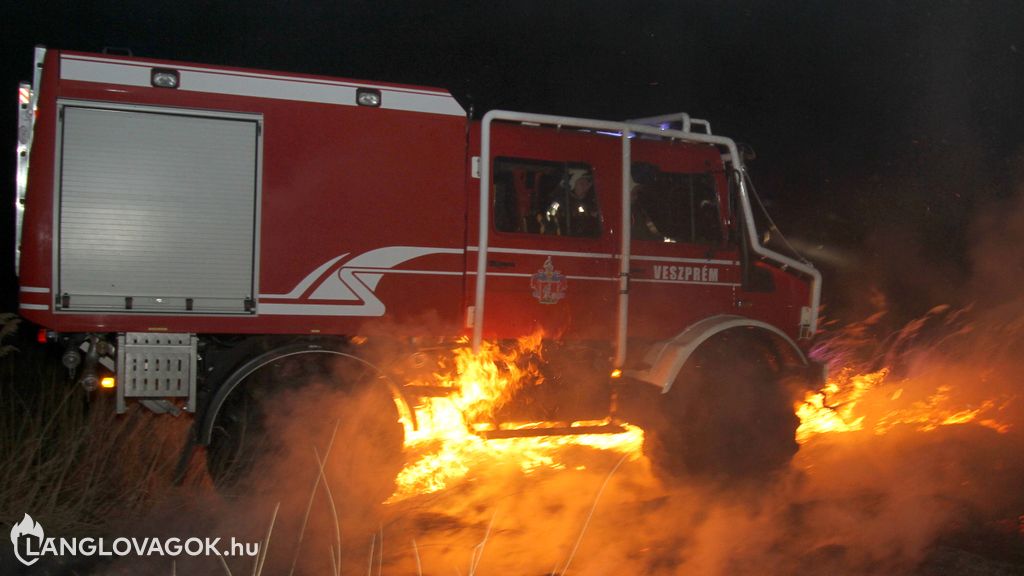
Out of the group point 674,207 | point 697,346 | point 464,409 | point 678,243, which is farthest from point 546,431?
point 674,207

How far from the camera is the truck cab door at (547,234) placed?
21.7ft

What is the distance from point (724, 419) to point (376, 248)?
10.5ft

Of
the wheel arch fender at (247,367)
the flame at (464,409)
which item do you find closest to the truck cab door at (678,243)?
the flame at (464,409)

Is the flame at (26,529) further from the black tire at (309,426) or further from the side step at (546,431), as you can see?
the side step at (546,431)

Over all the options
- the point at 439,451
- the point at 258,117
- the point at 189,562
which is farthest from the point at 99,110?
the point at 439,451

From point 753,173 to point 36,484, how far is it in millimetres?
12434

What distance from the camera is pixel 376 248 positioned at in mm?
6309

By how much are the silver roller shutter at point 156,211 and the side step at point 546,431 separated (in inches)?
78.4

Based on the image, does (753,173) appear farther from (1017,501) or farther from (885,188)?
(1017,501)

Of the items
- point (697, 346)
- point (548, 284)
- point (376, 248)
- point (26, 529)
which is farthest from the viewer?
point (697, 346)

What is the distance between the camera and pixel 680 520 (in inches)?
258

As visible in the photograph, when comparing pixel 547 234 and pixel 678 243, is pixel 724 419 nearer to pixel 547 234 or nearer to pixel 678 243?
pixel 678 243

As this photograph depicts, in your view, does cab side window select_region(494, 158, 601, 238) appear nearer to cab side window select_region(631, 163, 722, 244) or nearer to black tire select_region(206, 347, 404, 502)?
cab side window select_region(631, 163, 722, 244)

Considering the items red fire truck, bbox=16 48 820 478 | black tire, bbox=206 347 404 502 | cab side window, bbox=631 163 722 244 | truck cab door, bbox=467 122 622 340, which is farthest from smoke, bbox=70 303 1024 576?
cab side window, bbox=631 163 722 244
